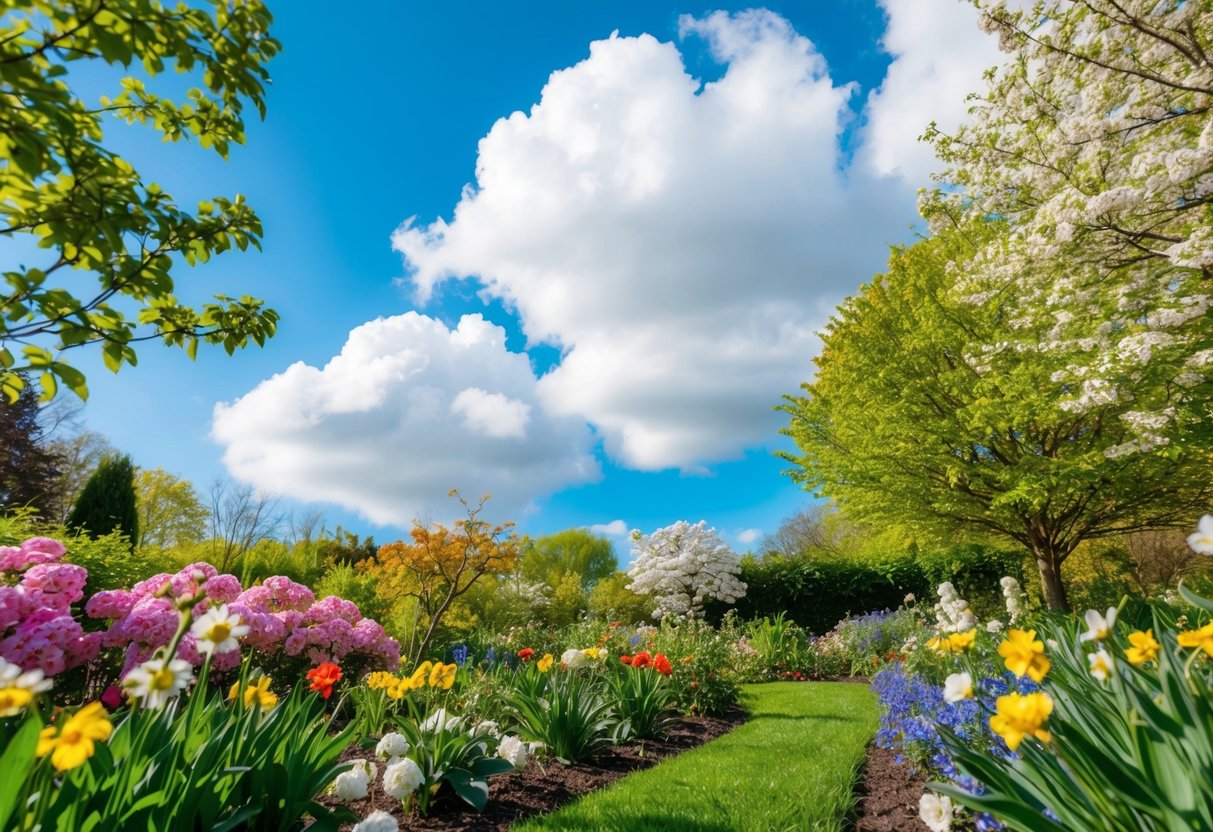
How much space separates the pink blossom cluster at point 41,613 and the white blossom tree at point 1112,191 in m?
9.29

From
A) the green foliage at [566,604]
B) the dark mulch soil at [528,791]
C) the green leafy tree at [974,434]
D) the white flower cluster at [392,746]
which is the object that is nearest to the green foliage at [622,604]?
the green foliage at [566,604]

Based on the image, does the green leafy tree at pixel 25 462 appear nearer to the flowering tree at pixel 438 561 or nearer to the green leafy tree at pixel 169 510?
the green leafy tree at pixel 169 510

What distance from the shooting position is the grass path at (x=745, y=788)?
3.21 metres

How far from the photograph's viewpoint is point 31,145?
1.69 metres

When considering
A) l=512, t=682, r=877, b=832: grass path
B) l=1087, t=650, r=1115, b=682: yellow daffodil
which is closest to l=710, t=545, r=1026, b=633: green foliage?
l=512, t=682, r=877, b=832: grass path

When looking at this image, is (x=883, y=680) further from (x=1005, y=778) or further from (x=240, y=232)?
(x=240, y=232)

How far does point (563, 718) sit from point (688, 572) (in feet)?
37.6

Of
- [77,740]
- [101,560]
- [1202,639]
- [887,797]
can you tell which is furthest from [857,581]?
[77,740]

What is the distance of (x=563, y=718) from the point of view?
4586 mm

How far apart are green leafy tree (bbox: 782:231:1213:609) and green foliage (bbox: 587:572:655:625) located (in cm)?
688

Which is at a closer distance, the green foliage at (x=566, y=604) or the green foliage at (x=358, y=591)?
the green foliage at (x=358, y=591)

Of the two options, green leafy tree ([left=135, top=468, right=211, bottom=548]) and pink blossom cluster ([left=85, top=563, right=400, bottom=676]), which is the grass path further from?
green leafy tree ([left=135, top=468, right=211, bottom=548])

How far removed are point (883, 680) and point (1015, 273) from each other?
529 cm

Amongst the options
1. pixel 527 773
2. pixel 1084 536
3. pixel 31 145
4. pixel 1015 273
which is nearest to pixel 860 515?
pixel 1084 536
